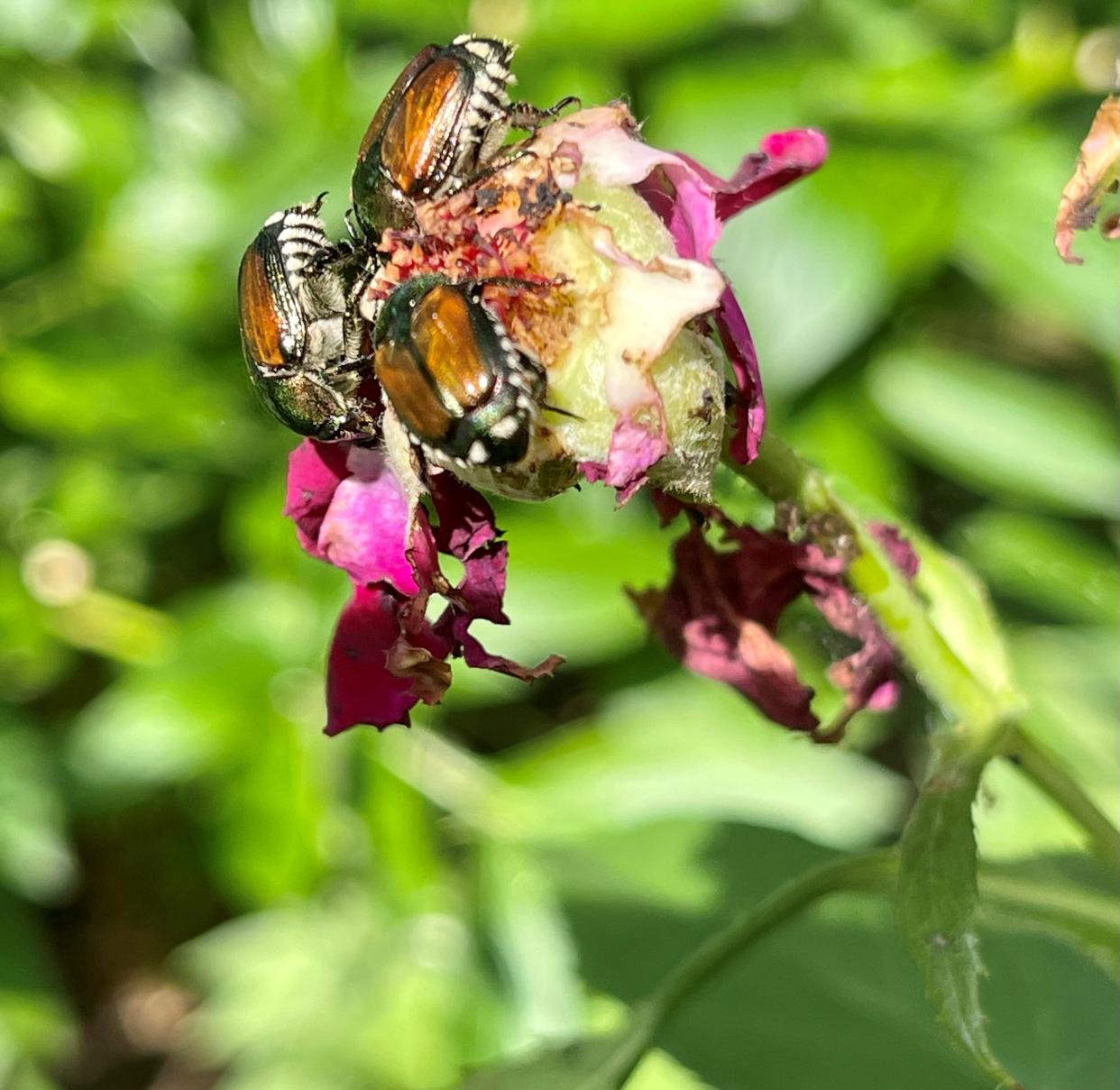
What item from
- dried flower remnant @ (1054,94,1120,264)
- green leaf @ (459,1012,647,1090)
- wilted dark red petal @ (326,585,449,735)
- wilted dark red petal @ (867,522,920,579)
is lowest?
green leaf @ (459,1012,647,1090)

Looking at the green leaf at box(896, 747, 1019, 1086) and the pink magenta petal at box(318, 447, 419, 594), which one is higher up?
the pink magenta petal at box(318, 447, 419, 594)

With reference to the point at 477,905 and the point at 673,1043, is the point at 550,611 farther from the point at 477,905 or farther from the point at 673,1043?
the point at 673,1043

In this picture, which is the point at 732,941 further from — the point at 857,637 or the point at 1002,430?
the point at 1002,430

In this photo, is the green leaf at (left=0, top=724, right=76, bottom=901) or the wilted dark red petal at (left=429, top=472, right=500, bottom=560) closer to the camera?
the wilted dark red petal at (left=429, top=472, right=500, bottom=560)

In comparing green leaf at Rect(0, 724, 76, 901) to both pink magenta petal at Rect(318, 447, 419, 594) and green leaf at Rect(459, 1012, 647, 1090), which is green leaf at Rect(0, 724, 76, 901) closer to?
green leaf at Rect(459, 1012, 647, 1090)

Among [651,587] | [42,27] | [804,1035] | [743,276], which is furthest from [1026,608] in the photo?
[42,27]

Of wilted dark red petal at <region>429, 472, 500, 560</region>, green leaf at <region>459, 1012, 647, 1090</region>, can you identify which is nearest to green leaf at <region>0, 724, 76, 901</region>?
green leaf at <region>459, 1012, 647, 1090</region>
